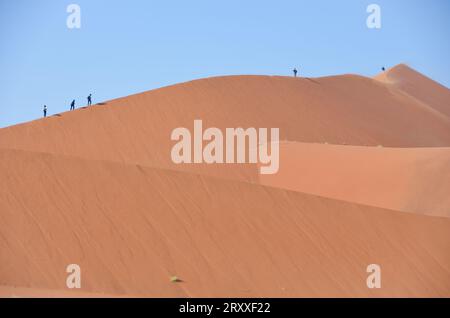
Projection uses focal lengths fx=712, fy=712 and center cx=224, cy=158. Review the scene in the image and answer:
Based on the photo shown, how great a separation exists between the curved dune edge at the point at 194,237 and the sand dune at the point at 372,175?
3006 millimetres

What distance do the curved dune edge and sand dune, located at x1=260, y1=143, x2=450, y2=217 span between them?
3.01m

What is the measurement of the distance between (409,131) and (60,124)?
830 inches

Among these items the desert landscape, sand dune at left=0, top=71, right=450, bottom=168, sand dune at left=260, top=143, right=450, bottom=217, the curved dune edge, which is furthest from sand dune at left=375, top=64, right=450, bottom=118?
the curved dune edge

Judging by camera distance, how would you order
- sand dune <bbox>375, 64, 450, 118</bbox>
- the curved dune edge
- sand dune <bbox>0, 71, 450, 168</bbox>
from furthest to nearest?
sand dune <bbox>375, 64, 450, 118</bbox>, sand dune <bbox>0, 71, 450, 168</bbox>, the curved dune edge

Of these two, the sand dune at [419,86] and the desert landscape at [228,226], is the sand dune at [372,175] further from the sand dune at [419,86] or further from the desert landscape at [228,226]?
the sand dune at [419,86]

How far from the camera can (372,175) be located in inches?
957

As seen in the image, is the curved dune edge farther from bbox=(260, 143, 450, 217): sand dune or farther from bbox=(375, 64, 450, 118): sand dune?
bbox=(375, 64, 450, 118): sand dune

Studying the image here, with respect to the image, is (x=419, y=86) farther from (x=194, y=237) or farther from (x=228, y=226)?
(x=194, y=237)

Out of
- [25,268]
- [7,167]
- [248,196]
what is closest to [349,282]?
[248,196]

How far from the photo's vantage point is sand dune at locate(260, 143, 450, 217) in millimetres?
21906

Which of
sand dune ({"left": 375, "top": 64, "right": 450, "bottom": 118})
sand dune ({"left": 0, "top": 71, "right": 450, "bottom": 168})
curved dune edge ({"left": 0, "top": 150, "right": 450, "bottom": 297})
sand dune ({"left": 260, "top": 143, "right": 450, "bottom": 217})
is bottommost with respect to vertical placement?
curved dune edge ({"left": 0, "top": 150, "right": 450, "bottom": 297})

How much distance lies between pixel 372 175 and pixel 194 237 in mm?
9367

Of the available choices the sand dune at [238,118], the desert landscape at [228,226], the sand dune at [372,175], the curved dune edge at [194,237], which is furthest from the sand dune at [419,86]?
the curved dune edge at [194,237]

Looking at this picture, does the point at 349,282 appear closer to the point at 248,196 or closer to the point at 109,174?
the point at 248,196
